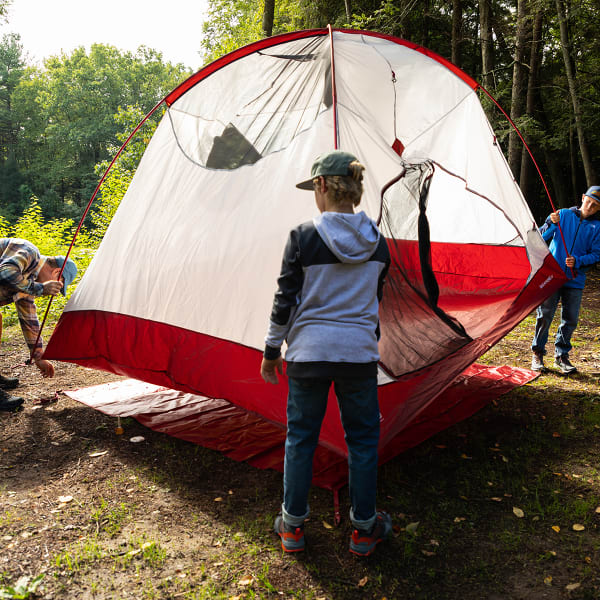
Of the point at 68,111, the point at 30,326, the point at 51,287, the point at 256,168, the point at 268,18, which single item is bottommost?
the point at 30,326

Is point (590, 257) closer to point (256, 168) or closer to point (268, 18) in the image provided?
point (256, 168)

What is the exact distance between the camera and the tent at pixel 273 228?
2664 mm

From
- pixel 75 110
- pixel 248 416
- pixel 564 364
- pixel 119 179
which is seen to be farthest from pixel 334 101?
pixel 75 110

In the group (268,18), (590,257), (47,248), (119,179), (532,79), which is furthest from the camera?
(119,179)

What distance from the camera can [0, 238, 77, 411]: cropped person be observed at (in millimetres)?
3393

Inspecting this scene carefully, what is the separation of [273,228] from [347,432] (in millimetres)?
1246

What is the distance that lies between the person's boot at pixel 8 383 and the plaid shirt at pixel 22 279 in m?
0.61

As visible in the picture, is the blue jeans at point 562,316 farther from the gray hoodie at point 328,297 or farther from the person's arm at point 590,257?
the gray hoodie at point 328,297

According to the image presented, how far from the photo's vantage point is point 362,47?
336cm

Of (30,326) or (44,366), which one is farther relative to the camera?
(30,326)

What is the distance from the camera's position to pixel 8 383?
4113 mm

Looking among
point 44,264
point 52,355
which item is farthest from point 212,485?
point 44,264

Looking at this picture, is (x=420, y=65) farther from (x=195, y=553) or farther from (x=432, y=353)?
(x=195, y=553)

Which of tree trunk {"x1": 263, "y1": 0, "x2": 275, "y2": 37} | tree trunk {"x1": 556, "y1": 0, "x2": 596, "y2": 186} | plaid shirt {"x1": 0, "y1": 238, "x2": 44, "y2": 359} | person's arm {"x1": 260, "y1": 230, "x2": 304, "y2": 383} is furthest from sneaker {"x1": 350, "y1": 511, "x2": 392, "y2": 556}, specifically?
tree trunk {"x1": 263, "y1": 0, "x2": 275, "y2": 37}
